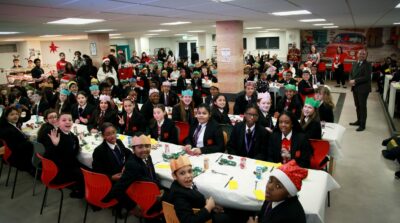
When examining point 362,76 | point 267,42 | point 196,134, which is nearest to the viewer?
point 196,134

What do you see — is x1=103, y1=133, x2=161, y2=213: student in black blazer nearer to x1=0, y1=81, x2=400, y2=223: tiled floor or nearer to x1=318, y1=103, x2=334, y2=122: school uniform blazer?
x1=0, y1=81, x2=400, y2=223: tiled floor

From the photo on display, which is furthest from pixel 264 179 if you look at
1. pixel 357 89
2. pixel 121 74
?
pixel 121 74

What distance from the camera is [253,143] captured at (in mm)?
4207

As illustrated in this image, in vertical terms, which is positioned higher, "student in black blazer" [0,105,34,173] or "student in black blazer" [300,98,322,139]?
"student in black blazer" [300,98,322,139]

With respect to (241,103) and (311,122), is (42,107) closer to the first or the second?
(241,103)

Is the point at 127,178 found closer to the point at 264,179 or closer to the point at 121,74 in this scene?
the point at 264,179

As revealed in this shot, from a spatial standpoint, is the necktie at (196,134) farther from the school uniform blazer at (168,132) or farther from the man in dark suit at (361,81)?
the man in dark suit at (361,81)

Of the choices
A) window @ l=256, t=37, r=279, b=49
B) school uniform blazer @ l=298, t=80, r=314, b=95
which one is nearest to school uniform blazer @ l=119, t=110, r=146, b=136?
school uniform blazer @ l=298, t=80, r=314, b=95

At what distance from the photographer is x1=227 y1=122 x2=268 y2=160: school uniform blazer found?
4160 mm

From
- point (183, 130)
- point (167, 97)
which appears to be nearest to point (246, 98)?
point (183, 130)

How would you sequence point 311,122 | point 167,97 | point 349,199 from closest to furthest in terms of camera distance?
point 349,199, point 311,122, point 167,97

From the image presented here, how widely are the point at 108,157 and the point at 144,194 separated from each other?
3.10 feet

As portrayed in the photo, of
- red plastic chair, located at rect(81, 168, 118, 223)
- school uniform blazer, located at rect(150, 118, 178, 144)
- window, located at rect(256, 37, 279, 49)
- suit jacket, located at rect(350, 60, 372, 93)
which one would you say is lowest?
red plastic chair, located at rect(81, 168, 118, 223)

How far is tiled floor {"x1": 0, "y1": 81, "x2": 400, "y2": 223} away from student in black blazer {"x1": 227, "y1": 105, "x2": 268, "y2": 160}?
3.88 ft
